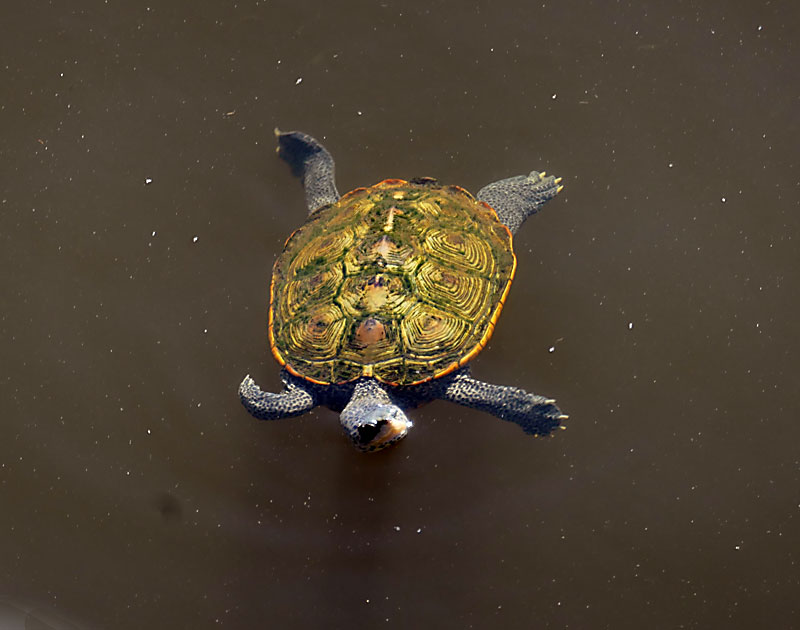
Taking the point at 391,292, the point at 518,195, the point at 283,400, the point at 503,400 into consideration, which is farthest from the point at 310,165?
the point at 503,400

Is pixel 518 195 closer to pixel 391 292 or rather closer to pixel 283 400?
pixel 391 292

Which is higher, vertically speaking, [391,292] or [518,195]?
[518,195]

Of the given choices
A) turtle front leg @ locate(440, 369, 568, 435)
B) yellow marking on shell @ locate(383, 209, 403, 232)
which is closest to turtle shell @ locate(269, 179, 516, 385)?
yellow marking on shell @ locate(383, 209, 403, 232)

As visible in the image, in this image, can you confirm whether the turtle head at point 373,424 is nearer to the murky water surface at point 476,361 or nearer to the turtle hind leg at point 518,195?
the murky water surface at point 476,361

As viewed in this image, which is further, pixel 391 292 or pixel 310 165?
pixel 310 165

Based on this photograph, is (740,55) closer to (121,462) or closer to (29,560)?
(121,462)

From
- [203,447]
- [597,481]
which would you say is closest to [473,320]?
[597,481]
